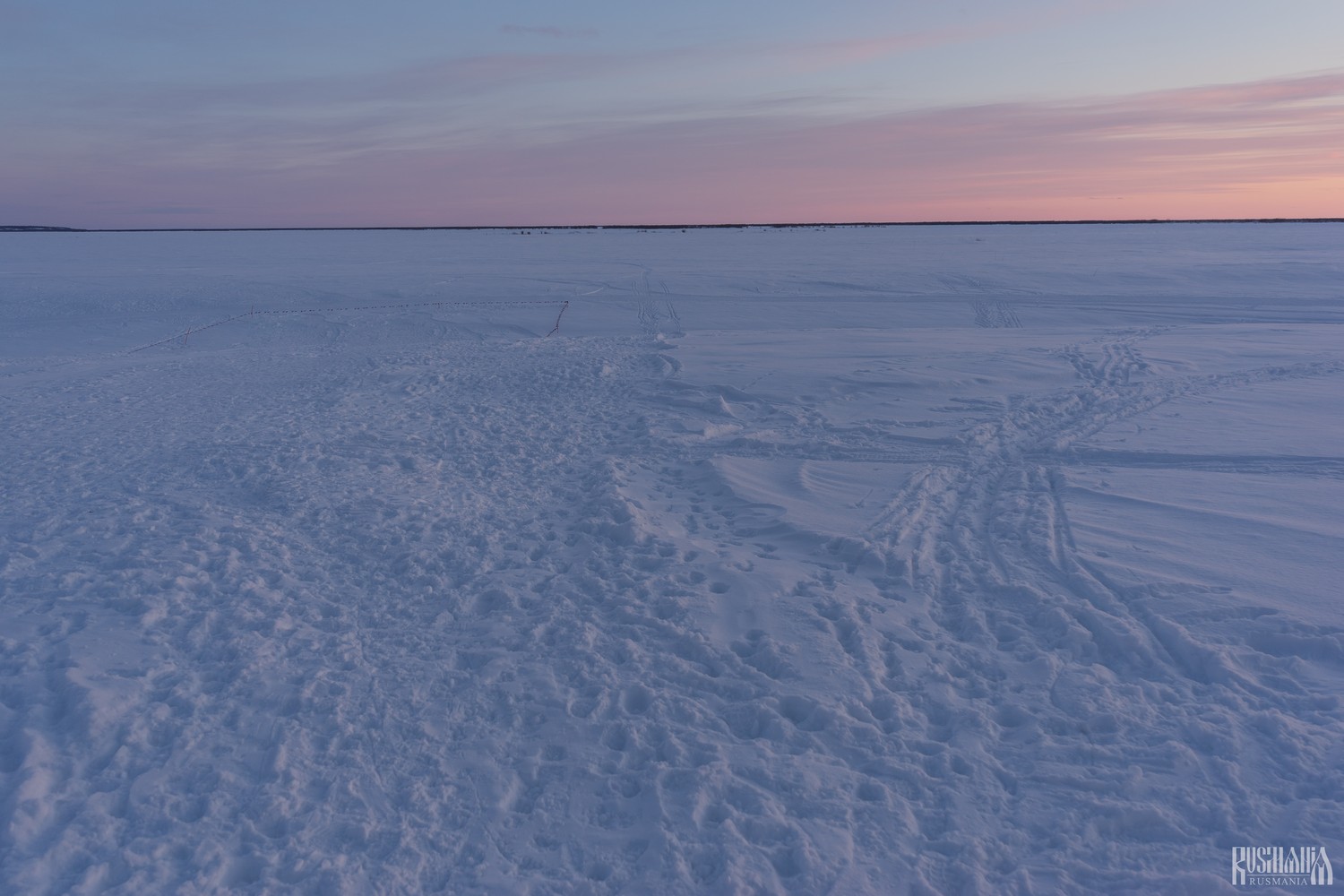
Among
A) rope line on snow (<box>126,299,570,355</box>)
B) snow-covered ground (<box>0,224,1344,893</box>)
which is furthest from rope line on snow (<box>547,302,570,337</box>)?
snow-covered ground (<box>0,224,1344,893</box>)

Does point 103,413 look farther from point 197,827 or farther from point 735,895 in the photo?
point 735,895

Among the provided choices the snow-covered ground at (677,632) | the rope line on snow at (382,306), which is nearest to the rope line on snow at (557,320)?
the rope line on snow at (382,306)

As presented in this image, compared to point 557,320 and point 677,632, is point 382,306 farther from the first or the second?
point 677,632

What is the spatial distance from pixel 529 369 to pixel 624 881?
1095cm

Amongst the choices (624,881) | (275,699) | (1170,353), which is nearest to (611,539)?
(275,699)

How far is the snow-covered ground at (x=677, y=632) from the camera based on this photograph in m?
3.71

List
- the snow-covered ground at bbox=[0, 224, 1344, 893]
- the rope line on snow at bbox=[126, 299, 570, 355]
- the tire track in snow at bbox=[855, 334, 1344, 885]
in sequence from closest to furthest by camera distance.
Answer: the snow-covered ground at bbox=[0, 224, 1344, 893], the tire track in snow at bbox=[855, 334, 1344, 885], the rope line on snow at bbox=[126, 299, 570, 355]

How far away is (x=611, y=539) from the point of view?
698cm

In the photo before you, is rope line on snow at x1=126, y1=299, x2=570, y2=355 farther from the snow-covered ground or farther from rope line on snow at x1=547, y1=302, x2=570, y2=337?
the snow-covered ground

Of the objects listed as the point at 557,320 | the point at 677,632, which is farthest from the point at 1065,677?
the point at 557,320

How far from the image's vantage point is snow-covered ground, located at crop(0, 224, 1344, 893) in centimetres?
371

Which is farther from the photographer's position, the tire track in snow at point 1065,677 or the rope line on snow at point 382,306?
the rope line on snow at point 382,306

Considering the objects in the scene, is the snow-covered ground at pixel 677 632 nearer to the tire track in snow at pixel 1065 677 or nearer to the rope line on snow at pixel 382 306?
the tire track in snow at pixel 1065 677

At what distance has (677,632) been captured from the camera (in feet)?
17.8
